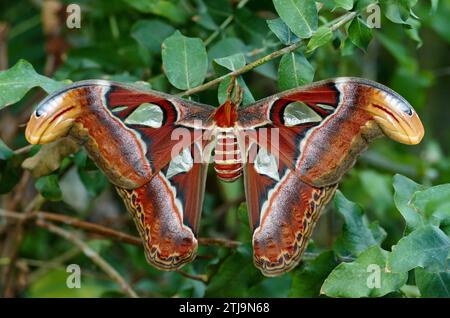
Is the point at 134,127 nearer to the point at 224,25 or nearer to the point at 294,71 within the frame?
the point at 294,71

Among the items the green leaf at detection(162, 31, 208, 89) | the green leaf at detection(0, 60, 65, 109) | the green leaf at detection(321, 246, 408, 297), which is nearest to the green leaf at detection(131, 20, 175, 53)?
the green leaf at detection(162, 31, 208, 89)

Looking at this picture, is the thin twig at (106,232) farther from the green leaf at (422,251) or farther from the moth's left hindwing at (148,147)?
Result: the green leaf at (422,251)

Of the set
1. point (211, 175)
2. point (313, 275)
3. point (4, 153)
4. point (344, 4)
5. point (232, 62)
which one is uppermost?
point (344, 4)

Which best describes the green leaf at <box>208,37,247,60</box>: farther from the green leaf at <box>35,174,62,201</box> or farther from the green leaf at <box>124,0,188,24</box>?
the green leaf at <box>35,174,62,201</box>

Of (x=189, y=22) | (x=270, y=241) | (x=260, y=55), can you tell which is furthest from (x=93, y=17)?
(x=270, y=241)

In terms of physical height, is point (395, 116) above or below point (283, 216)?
above

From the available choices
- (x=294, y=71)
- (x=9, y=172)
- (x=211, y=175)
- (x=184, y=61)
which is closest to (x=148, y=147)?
(x=184, y=61)

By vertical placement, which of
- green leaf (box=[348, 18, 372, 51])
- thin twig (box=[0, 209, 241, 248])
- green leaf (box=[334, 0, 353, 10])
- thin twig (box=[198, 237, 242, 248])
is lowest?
thin twig (box=[0, 209, 241, 248])
